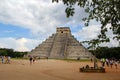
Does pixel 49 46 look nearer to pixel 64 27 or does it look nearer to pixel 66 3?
pixel 64 27

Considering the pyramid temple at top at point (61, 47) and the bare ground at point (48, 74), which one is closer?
the bare ground at point (48, 74)

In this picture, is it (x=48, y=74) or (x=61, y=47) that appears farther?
(x=61, y=47)

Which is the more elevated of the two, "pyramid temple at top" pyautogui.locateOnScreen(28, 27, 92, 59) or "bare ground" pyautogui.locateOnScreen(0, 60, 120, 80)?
"pyramid temple at top" pyautogui.locateOnScreen(28, 27, 92, 59)

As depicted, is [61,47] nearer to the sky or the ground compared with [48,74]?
nearer to the sky

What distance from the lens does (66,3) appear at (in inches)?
675

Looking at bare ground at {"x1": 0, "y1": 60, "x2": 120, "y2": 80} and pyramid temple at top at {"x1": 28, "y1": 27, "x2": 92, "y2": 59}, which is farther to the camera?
pyramid temple at top at {"x1": 28, "y1": 27, "x2": 92, "y2": 59}

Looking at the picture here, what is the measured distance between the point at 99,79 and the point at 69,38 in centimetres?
9812

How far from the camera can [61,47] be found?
4604 inches

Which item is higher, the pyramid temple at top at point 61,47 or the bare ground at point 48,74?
the pyramid temple at top at point 61,47

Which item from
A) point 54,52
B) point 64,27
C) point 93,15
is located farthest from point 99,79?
point 64,27

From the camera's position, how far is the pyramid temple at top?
361 ft

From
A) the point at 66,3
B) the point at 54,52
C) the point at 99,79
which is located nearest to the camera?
the point at 66,3

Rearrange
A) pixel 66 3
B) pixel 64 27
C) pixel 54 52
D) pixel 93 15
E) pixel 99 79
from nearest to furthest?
pixel 66 3
pixel 93 15
pixel 99 79
pixel 54 52
pixel 64 27

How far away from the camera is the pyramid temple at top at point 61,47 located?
11000 cm
